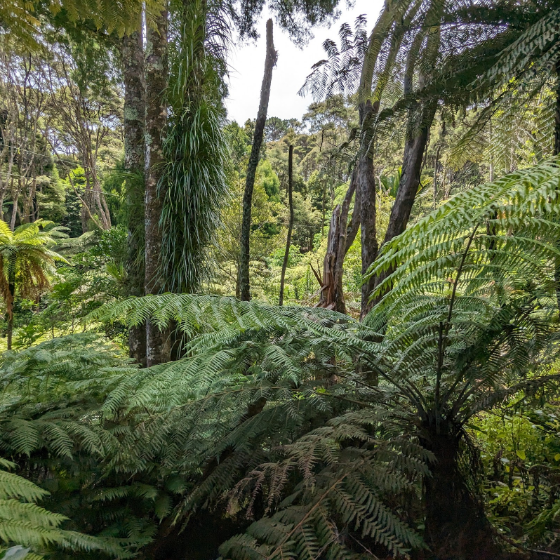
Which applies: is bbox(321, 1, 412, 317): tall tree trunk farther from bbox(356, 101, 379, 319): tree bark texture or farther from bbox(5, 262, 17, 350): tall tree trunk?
bbox(5, 262, 17, 350): tall tree trunk

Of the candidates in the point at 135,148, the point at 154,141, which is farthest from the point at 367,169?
the point at 135,148

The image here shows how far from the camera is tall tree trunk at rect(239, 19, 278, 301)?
10.8ft

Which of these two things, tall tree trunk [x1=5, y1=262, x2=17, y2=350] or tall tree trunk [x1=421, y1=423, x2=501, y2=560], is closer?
tall tree trunk [x1=421, y1=423, x2=501, y2=560]

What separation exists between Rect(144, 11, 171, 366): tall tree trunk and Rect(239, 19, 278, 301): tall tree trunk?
768 millimetres

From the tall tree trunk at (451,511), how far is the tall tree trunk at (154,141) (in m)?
2.68

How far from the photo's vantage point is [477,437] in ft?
5.93

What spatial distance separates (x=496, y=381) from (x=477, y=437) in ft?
3.22

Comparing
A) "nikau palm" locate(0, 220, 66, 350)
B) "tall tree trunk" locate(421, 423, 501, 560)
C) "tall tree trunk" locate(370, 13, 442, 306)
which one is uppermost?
"tall tree trunk" locate(370, 13, 442, 306)

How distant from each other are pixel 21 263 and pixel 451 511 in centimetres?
537

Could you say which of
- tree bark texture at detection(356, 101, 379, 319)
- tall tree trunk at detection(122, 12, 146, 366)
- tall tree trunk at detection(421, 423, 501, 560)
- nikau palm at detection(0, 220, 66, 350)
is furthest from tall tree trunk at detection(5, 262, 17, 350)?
tall tree trunk at detection(421, 423, 501, 560)

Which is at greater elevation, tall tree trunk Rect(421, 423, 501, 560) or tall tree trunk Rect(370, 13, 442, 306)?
tall tree trunk Rect(370, 13, 442, 306)

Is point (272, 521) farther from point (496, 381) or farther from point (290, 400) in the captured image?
point (496, 381)

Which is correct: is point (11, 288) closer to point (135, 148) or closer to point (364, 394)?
point (135, 148)

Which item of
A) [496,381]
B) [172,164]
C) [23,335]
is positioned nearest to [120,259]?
[23,335]
